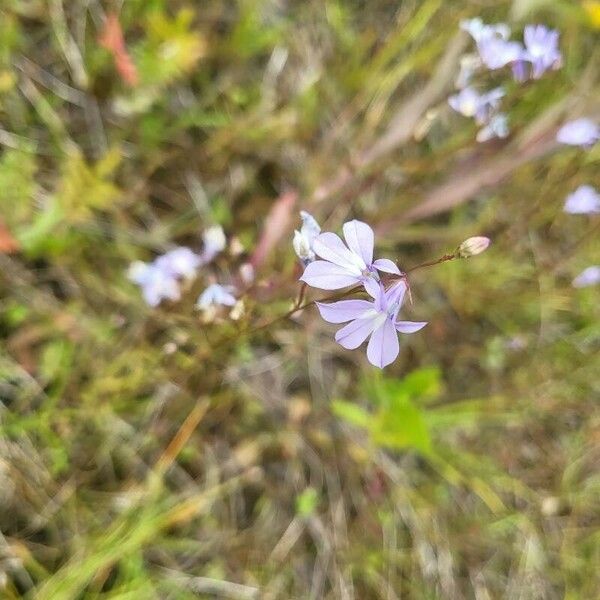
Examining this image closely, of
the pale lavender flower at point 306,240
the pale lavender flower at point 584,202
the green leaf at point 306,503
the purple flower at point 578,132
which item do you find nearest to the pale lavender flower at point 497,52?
the purple flower at point 578,132

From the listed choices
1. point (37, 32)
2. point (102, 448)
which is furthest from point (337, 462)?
point (37, 32)

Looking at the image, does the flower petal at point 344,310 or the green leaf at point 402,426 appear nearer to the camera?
the flower petal at point 344,310

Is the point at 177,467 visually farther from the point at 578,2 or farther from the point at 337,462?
the point at 578,2

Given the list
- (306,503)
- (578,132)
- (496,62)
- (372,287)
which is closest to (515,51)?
(496,62)

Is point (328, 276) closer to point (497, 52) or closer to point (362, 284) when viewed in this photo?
point (362, 284)

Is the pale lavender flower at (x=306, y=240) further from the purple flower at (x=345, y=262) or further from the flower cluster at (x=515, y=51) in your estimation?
the flower cluster at (x=515, y=51)
